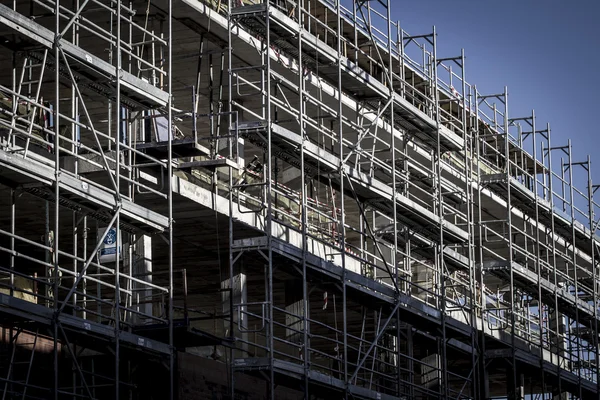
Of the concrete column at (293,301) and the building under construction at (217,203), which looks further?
the concrete column at (293,301)

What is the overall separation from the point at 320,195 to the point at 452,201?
5.48 metres

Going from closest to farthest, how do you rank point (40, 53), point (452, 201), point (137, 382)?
point (40, 53) < point (137, 382) < point (452, 201)

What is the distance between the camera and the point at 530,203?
4734 centimetres

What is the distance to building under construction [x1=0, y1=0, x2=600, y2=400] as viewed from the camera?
84.2 ft

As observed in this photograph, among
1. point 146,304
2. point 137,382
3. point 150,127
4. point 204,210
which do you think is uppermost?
point 150,127

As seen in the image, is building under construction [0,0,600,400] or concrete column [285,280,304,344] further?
concrete column [285,280,304,344]

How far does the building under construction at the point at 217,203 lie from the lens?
25.7 metres

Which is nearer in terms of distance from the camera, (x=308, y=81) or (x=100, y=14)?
(x=100, y=14)

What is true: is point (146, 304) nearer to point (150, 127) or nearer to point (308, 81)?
point (150, 127)

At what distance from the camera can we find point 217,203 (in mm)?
31172

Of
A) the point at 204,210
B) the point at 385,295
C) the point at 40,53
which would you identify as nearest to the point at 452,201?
the point at 385,295

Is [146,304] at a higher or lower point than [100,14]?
lower

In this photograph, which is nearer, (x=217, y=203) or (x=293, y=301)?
(x=217, y=203)

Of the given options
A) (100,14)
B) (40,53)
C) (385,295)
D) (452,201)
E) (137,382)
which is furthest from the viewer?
(452,201)
